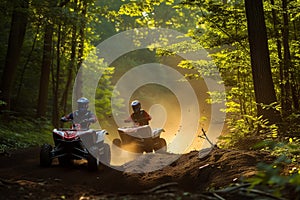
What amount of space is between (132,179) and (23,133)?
10.4 metres

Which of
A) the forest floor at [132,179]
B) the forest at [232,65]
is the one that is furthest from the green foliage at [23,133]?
the forest floor at [132,179]

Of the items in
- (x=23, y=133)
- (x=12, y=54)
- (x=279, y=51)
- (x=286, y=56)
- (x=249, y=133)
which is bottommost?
(x=249, y=133)

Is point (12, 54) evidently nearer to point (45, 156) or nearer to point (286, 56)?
point (45, 156)

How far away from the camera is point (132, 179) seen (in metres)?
8.06

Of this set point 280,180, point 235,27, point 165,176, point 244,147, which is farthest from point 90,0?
point 280,180

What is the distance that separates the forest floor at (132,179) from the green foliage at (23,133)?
3590 millimetres

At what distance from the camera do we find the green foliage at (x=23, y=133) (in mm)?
14453

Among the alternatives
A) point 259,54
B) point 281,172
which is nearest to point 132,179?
point 281,172

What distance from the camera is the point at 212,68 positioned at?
1418 centimetres

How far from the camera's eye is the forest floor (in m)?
4.77

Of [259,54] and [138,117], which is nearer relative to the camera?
[259,54]

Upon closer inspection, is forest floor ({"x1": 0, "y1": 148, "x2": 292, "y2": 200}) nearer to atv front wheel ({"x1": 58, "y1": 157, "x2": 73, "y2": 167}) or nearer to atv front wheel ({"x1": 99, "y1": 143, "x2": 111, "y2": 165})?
atv front wheel ({"x1": 58, "y1": 157, "x2": 73, "y2": 167})

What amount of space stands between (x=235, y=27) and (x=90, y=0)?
387 inches

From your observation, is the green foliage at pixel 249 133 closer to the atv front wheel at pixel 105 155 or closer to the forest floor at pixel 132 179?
the forest floor at pixel 132 179
